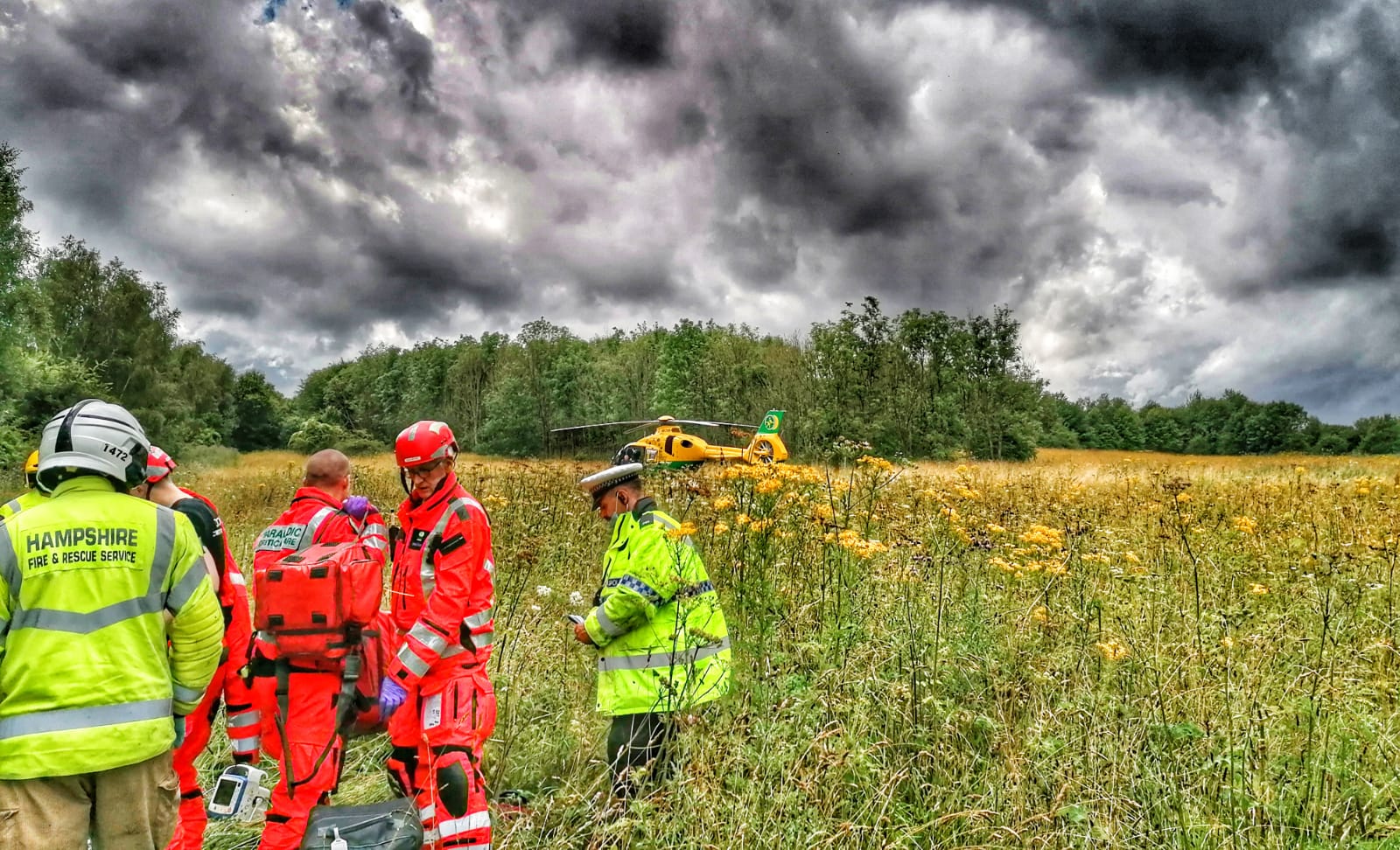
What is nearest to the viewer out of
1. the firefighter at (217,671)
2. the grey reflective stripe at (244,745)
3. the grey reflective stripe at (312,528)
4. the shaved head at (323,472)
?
the firefighter at (217,671)

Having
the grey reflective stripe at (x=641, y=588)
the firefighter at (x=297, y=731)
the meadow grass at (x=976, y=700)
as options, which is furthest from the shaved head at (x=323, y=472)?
the grey reflective stripe at (x=641, y=588)

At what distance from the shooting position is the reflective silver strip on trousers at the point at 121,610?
2.29m

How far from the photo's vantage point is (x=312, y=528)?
12.2ft

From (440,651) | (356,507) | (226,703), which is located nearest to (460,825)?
(440,651)

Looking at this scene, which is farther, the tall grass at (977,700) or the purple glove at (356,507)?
the purple glove at (356,507)

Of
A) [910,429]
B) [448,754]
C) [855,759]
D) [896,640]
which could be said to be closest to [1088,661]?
[896,640]

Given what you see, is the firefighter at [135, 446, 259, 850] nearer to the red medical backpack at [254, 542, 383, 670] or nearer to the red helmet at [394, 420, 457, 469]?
the red medical backpack at [254, 542, 383, 670]

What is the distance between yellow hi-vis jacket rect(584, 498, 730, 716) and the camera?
3324 millimetres

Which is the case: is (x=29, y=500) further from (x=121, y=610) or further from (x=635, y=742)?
(x=635, y=742)

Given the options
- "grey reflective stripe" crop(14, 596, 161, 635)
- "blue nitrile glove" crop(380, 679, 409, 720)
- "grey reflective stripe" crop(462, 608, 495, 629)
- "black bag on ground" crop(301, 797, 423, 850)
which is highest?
"grey reflective stripe" crop(14, 596, 161, 635)

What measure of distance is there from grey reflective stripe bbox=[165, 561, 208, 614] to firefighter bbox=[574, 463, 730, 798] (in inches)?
63.9

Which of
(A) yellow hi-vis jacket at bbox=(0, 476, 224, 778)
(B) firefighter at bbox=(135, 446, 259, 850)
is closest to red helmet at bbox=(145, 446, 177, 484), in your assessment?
(B) firefighter at bbox=(135, 446, 259, 850)

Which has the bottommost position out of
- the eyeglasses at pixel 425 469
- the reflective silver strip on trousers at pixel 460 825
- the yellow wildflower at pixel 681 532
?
the reflective silver strip on trousers at pixel 460 825

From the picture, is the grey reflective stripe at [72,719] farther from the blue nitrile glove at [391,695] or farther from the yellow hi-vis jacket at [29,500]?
the blue nitrile glove at [391,695]
